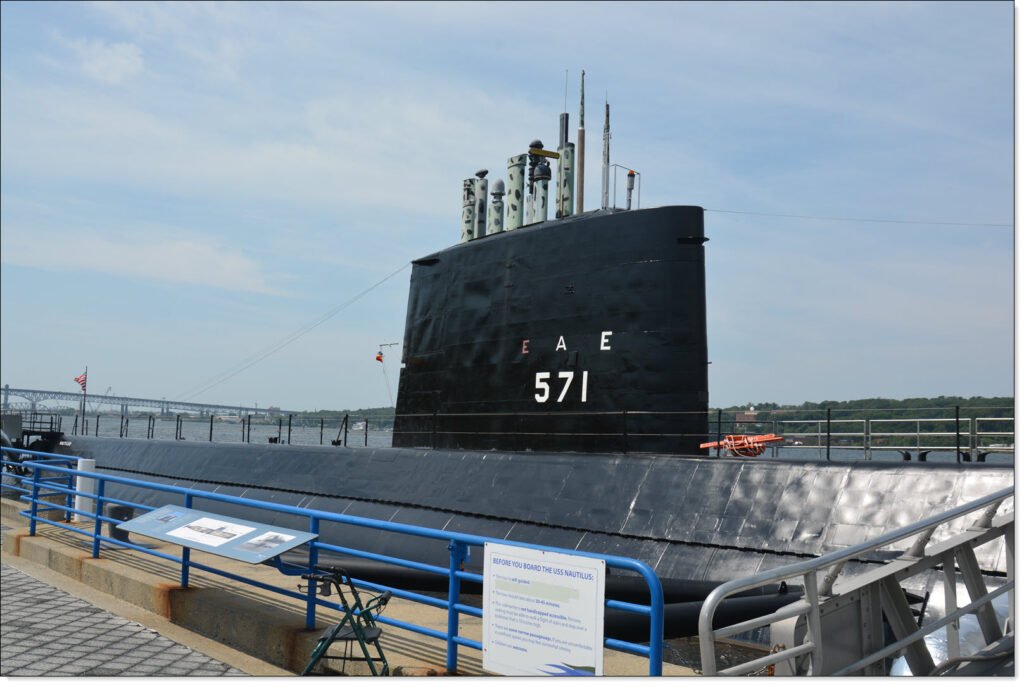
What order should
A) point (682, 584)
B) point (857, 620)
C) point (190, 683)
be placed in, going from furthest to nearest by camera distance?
point (682, 584), point (190, 683), point (857, 620)

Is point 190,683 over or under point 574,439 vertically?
under

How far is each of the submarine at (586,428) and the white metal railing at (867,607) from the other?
2.31 meters

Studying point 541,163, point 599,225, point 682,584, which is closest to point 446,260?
point 541,163

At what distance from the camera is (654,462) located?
11.6 meters

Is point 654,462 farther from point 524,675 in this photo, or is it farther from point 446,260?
point 524,675

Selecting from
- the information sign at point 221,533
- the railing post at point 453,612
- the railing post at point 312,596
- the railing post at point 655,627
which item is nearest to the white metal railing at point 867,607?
the railing post at point 655,627

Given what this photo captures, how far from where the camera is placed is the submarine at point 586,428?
31.6 feet

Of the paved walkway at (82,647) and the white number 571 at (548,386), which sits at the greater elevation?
the white number 571 at (548,386)

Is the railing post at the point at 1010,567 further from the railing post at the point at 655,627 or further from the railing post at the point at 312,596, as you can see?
the railing post at the point at 312,596

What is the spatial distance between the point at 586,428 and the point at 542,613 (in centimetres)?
744

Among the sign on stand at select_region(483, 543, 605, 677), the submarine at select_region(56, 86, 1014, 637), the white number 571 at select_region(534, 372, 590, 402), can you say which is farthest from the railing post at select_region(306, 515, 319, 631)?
the white number 571 at select_region(534, 372, 590, 402)

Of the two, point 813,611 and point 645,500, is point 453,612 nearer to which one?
point 813,611

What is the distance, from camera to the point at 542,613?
5.02 meters

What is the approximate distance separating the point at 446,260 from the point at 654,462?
4671 mm
